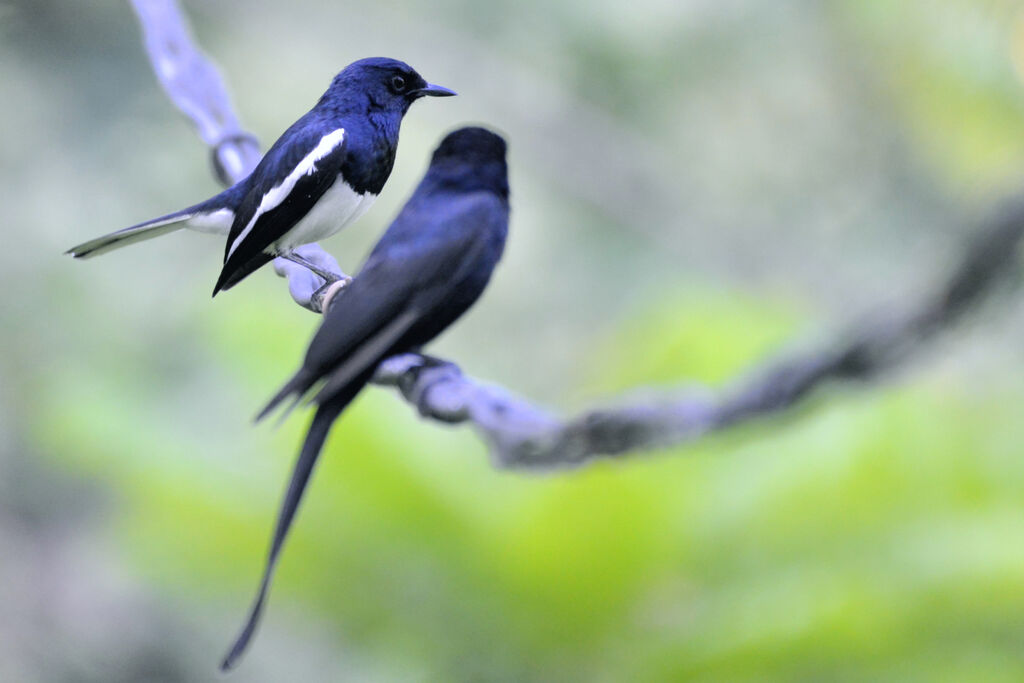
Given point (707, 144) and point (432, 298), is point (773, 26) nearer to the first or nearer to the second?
point (707, 144)

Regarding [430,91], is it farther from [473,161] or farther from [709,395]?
[709,395]

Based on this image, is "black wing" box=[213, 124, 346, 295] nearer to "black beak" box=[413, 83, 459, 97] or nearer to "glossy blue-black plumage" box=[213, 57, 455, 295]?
"glossy blue-black plumage" box=[213, 57, 455, 295]

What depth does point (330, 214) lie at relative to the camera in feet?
5.19

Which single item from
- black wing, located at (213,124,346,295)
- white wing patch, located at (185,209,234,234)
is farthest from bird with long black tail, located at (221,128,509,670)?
white wing patch, located at (185,209,234,234)

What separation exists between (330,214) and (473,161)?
8.4 inches

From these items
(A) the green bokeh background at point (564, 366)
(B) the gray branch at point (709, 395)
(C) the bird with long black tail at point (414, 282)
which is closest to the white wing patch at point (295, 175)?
(C) the bird with long black tail at point (414, 282)

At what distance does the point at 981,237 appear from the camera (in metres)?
1.00

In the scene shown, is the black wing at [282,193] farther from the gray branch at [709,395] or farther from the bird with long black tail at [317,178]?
the gray branch at [709,395]

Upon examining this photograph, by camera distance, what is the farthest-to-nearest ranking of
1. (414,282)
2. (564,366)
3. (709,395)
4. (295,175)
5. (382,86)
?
(564,366), (382,86), (295,175), (414,282), (709,395)

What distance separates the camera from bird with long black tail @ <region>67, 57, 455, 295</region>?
1.53m

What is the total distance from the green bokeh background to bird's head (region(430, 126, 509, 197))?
1.59 feet

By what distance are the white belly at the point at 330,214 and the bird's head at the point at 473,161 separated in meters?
0.12

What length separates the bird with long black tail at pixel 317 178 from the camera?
153 cm

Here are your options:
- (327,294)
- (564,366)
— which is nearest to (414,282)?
(327,294)
